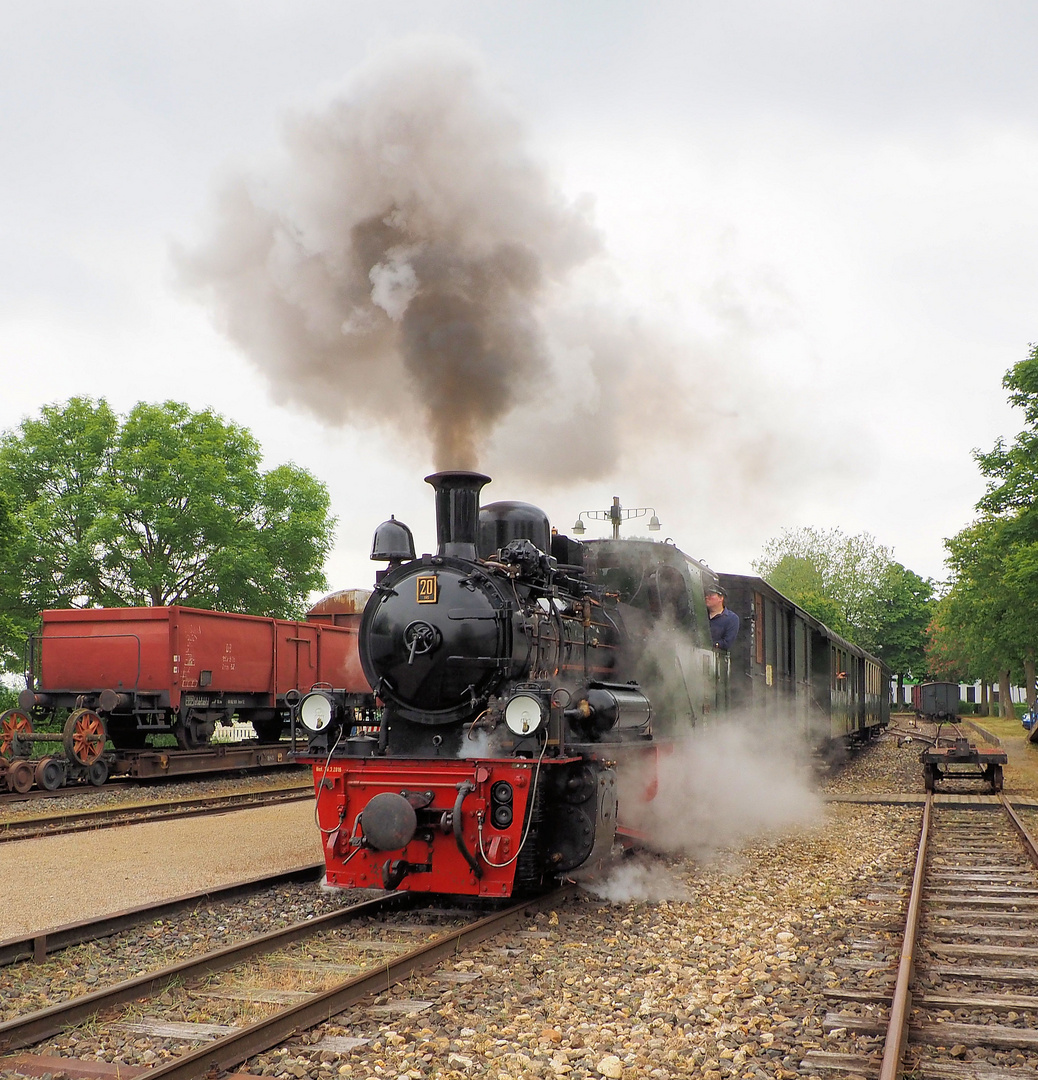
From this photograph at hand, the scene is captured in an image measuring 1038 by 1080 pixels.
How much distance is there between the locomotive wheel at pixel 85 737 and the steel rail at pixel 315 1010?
9.60 meters

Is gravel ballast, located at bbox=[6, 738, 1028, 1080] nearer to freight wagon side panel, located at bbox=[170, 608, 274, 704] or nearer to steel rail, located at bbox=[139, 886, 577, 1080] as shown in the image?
steel rail, located at bbox=[139, 886, 577, 1080]

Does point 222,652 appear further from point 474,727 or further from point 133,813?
point 474,727

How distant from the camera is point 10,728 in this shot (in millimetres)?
14008

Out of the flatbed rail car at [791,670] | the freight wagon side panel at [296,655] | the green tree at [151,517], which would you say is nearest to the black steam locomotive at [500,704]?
the flatbed rail car at [791,670]

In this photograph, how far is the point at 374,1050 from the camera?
13.5 ft

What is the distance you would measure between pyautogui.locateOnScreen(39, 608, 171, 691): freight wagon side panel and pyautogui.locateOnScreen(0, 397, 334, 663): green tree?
408 inches

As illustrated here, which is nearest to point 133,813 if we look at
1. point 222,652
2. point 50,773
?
point 50,773

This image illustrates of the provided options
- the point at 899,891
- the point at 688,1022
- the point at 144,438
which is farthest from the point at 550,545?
the point at 144,438

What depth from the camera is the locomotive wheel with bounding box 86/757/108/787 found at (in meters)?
14.4

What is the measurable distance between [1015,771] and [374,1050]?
17661mm

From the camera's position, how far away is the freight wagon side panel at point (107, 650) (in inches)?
586

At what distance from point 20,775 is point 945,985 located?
12.0 meters

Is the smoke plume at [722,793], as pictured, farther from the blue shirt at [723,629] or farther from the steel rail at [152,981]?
the steel rail at [152,981]

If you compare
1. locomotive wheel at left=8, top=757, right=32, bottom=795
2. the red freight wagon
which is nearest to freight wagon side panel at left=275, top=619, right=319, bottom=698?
the red freight wagon
